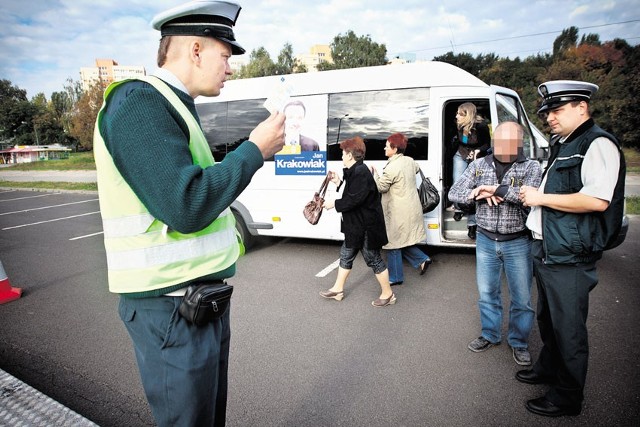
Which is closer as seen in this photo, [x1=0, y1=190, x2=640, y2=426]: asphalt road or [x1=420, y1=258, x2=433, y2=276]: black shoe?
[x1=0, y1=190, x2=640, y2=426]: asphalt road

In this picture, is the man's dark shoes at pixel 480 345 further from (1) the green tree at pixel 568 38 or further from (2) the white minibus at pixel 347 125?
(1) the green tree at pixel 568 38

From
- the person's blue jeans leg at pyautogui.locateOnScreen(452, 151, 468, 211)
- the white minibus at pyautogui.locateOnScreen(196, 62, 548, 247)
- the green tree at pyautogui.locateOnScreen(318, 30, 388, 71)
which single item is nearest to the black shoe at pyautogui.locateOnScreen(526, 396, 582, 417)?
the white minibus at pyautogui.locateOnScreen(196, 62, 548, 247)

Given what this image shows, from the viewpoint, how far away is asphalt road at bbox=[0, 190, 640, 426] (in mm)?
2645

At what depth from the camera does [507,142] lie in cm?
300

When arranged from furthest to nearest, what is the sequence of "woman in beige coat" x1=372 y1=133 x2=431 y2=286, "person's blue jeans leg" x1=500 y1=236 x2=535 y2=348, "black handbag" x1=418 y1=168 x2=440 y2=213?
1. "black handbag" x1=418 y1=168 x2=440 y2=213
2. "woman in beige coat" x1=372 y1=133 x2=431 y2=286
3. "person's blue jeans leg" x1=500 y1=236 x2=535 y2=348

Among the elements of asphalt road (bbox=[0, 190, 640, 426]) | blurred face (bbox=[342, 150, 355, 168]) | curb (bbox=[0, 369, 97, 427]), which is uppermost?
blurred face (bbox=[342, 150, 355, 168])

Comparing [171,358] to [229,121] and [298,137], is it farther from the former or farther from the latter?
[229,121]

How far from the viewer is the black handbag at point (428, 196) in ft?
16.5

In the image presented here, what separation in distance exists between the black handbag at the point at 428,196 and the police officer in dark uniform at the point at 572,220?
7.94 ft

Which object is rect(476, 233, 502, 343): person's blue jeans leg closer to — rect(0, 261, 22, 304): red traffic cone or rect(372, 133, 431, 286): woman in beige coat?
rect(372, 133, 431, 286): woman in beige coat

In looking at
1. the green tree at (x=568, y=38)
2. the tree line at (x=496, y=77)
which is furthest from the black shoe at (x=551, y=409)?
Result: the green tree at (x=568, y=38)

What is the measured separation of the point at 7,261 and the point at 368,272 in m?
6.04

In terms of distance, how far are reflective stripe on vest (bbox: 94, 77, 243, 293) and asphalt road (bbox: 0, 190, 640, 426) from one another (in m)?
1.72

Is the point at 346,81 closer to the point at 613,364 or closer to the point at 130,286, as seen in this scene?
the point at 613,364
